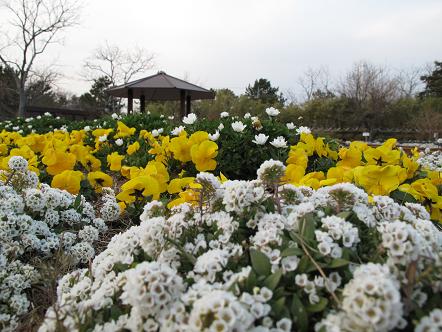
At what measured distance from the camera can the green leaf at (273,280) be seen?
0.86 m

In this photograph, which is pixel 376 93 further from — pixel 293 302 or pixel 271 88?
pixel 293 302

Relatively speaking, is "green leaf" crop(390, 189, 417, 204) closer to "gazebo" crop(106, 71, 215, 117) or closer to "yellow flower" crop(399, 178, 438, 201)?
"yellow flower" crop(399, 178, 438, 201)

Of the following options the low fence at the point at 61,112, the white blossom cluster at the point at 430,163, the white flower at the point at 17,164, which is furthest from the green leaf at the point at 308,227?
the low fence at the point at 61,112

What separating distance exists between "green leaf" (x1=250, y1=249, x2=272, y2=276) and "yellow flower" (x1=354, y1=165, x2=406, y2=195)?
3.72 feet

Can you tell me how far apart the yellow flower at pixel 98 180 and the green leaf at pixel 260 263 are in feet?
7.14

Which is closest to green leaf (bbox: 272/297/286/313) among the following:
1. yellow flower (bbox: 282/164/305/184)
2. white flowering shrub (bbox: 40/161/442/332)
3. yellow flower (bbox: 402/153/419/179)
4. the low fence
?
white flowering shrub (bbox: 40/161/442/332)

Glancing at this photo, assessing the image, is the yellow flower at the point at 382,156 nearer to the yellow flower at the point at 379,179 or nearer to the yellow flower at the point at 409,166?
the yellow flower at the point at 409,166

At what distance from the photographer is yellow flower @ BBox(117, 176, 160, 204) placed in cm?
220

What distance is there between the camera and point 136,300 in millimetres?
812

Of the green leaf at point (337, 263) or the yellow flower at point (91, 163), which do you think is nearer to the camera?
the green leaf at point (337, 263)

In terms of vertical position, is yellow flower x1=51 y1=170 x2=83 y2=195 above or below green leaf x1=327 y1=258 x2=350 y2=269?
below

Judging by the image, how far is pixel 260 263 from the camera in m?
0.94

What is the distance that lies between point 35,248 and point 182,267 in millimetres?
1115

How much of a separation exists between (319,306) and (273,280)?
0.34ft
